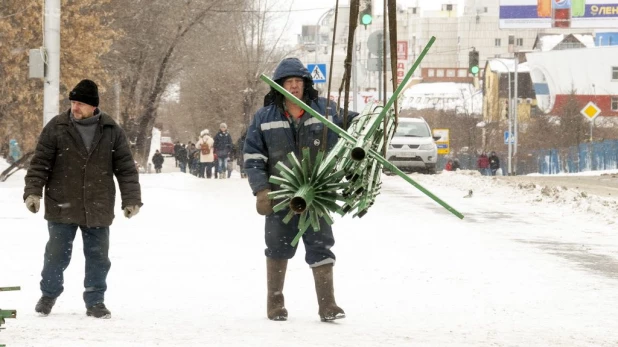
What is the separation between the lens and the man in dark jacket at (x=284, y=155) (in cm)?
721

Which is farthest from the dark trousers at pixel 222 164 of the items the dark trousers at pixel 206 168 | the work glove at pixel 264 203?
the work glove at pixel 264 203

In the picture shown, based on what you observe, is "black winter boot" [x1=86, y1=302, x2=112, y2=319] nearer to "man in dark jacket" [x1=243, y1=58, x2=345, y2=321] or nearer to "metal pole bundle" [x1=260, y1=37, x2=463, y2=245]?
"man in dark jacket" [x1=243, y1=58, x2=345, y2=321]

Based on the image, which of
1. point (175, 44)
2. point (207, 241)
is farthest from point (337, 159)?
point (175, 44)

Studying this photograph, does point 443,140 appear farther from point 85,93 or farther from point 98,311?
point 98,311

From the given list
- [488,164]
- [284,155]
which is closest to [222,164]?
[488,164]

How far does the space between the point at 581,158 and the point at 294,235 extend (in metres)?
47.0

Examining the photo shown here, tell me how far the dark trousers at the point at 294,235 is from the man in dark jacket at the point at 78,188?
3.14ft

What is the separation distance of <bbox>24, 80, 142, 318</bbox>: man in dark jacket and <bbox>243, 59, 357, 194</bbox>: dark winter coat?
3.28 feet

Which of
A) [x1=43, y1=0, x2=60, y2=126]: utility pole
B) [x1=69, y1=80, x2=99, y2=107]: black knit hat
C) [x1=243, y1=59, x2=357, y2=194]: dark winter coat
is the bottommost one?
[x1=243, y1=59, x2=357, y2=194]: dark winter coat

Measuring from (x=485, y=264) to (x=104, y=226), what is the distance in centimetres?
471

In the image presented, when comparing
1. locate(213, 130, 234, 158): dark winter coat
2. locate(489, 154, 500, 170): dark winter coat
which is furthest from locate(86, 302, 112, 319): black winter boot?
locate(489, 154, 500, 170): dark winter coat

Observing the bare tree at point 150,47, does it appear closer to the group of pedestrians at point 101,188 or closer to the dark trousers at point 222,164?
the dark trousers at point 222,164

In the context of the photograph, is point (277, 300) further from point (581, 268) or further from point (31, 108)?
point (31, 108)

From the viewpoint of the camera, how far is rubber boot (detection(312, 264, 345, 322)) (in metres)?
7.48
